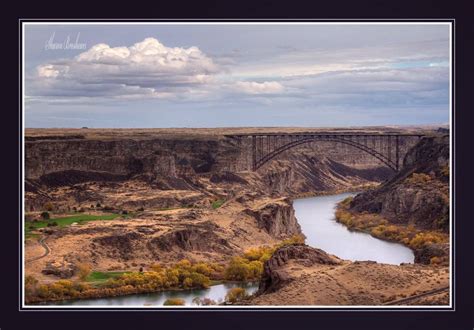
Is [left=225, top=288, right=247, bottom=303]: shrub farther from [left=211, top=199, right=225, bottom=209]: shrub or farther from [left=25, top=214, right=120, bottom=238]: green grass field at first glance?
[left=211, top=199, right=225, bottom=209]: shrub

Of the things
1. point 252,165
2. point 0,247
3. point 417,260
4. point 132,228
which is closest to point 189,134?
point 132,228

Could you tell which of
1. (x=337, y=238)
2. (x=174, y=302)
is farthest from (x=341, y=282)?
(x=337, y=238)

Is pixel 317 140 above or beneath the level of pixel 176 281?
above

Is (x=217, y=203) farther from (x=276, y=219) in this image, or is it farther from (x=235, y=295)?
(x=235, y=295)

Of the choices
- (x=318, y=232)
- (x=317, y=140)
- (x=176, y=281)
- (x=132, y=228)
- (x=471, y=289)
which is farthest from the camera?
(x=317, y=140)

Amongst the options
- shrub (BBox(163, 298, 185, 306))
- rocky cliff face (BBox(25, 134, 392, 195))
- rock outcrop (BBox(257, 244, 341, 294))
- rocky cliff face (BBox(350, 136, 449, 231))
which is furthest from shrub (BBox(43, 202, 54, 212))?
rocky cliff face (BBox(350, 136, 449, 231))

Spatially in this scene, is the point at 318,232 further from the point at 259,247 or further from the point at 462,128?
the point at 462,128
